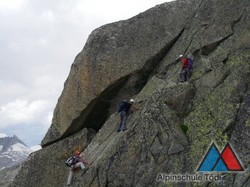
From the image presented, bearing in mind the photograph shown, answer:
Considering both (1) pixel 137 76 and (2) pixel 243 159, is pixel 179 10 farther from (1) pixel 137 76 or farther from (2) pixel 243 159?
(2) pixel 243 159

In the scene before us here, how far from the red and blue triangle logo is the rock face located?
384 millimetres

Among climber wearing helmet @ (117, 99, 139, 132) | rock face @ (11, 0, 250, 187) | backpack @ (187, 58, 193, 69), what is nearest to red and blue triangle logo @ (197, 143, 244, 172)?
rock face @ (11, 0, 250, 187)

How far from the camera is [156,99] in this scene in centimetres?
2942

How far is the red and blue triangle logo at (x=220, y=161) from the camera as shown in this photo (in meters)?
23.1

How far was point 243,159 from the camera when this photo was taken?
2297 cm

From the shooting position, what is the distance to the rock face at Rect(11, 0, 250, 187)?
25.7m

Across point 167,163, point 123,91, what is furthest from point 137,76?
point 167,163

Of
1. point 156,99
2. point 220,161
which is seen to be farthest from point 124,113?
point 220,161

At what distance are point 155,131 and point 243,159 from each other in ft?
21.9

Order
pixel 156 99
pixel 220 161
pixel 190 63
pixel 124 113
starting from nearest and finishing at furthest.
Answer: pixel 220 161 → pixel 156 99 → pixel 190 63 → pixel 124 113

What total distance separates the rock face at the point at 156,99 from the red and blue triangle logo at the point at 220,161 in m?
0.38

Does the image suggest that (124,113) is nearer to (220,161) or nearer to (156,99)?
(156,99)

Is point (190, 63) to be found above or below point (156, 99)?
above

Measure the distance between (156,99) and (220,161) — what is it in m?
7.39
